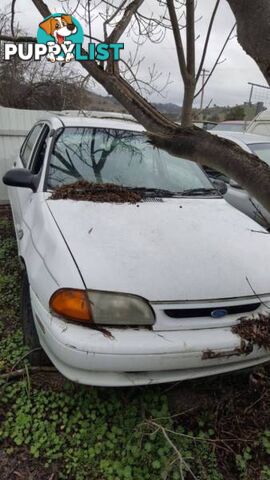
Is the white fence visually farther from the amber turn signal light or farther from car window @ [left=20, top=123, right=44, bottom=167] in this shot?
the amber turn signal light

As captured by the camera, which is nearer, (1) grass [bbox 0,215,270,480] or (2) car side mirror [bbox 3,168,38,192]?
(1) grass [bbox 0,215,270,480]

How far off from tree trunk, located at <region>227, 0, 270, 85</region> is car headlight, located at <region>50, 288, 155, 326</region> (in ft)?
3.81

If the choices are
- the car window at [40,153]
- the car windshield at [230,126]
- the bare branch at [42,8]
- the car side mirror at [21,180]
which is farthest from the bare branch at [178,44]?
the car windshield at [230,126]

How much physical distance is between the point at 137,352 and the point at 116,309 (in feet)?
0.76

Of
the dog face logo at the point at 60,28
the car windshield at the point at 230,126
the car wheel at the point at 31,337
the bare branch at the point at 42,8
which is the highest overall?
the dog face logo at the point at 60,28

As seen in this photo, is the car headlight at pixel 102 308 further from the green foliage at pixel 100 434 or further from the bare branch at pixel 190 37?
the bare branch at pixel 190 37

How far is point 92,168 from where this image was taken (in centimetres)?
302

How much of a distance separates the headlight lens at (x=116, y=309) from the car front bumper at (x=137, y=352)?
0.15 feet

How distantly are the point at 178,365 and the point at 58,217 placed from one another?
1154mm

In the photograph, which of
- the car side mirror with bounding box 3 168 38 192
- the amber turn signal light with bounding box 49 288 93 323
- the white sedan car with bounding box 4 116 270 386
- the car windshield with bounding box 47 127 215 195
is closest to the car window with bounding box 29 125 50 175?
the car windshield with bounding box 47 127 215 195

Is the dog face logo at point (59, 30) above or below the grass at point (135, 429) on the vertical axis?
above

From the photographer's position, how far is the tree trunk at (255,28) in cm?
132

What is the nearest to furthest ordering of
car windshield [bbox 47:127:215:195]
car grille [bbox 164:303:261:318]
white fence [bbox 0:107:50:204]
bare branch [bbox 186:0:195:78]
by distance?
bare branch [bbox 186:0:195:78]
car grille [bbox 164:303:261:318]
car windshield [bbox 47:127:215:195]
white fence [bbox 0:107:50:204]

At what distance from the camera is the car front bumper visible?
1799 mm
